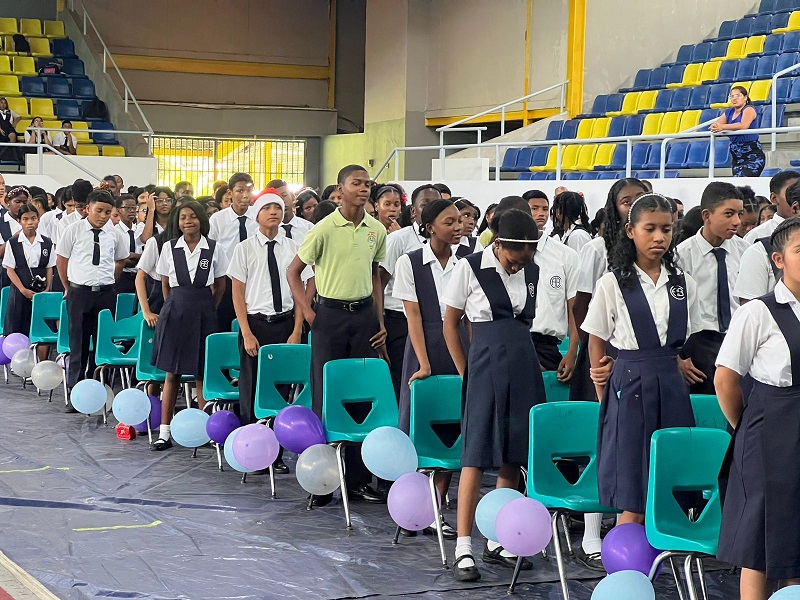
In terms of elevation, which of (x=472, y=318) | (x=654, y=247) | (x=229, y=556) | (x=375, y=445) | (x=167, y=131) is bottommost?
(x=229, y=556)

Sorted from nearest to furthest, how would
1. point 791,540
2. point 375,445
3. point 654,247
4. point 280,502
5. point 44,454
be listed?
point 791,540
point 654,247
point 375,445
point 280,502
point 44,454

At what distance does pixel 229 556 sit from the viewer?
212 inches

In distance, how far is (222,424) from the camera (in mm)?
7023

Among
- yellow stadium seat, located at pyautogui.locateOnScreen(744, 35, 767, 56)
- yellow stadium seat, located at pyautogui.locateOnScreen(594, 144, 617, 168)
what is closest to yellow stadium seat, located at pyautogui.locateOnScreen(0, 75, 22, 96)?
yellow stadium seat, located at pyautogui.locateOnScreen(594, 144, 617, 168)

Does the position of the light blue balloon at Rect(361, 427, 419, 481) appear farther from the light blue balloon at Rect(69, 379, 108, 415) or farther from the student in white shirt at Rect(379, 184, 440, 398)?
the light blue balloon at Rect(69, 379, 108, 415)

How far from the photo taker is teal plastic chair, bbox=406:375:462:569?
5363 millimetres

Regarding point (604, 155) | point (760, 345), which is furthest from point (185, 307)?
point (604, 155)

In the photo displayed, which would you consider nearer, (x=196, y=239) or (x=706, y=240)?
(x=706, y=240)

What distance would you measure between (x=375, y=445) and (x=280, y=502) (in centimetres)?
117

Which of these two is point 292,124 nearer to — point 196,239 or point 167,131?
point 167,131

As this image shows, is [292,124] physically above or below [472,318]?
above

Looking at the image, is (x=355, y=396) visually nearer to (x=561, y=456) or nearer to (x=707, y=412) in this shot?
(x=561, y=456)

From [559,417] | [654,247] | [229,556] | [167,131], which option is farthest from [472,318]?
[167,131]

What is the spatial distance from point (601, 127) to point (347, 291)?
9999 mm
